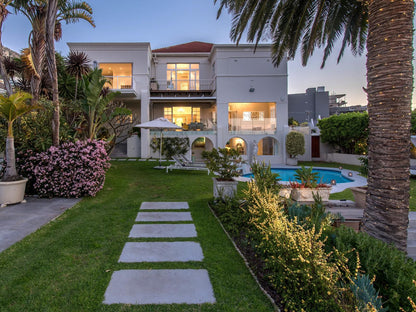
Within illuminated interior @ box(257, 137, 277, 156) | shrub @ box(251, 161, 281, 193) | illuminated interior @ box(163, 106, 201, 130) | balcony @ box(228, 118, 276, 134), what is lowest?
shrub @ box(251, 161, 281, 193)

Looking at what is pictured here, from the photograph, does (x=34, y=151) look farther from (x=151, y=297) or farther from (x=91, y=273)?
(x=151, y=297)

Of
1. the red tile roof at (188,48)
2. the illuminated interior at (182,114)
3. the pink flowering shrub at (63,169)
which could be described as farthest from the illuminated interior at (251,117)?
the pink flowering shrub at (63,169)

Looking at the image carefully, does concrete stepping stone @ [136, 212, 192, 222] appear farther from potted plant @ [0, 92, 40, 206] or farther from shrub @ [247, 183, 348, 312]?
potted plant @ [0, 92, 40, 206]

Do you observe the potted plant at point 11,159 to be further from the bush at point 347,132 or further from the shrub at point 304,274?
the bush at point 347,132

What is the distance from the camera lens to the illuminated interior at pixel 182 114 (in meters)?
22.9

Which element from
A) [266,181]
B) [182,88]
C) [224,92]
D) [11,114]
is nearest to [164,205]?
[266,181]

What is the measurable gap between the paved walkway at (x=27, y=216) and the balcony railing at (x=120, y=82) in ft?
46.5

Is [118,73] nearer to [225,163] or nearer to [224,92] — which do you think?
[224,92]

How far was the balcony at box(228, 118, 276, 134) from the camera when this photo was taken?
1920cm

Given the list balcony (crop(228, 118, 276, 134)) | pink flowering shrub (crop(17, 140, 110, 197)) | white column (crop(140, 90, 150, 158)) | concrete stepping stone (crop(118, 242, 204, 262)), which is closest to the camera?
concrete stepping stone (crop(118, 242, 204, 262))

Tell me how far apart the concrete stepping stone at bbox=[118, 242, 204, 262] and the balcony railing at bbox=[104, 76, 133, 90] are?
58.1 feet

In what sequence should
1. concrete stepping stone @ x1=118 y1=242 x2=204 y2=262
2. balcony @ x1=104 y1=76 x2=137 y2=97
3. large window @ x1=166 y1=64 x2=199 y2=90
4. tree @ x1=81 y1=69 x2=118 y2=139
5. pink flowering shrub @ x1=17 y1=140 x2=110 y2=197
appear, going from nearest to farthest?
concrete stepping stone @ x1=118 y1=242 x2=204 y2=262 < pink flowering shrub @ x1=17 y1=140 x2=110 y2=197 < tree @ x1=81 y1=69 x2=118 y2=139 < balcony @ x1=104 y1=76 x2=137 y2=97 < large window @ x1=166 y1=64 x2=199 y2=90

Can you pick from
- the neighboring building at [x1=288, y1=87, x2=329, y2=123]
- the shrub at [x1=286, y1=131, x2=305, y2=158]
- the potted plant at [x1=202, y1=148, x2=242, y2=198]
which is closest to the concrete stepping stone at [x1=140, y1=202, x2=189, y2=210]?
the potted plant at [x1=202, y1=148, x2=242, y2=198]

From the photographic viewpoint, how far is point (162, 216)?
5.74m
